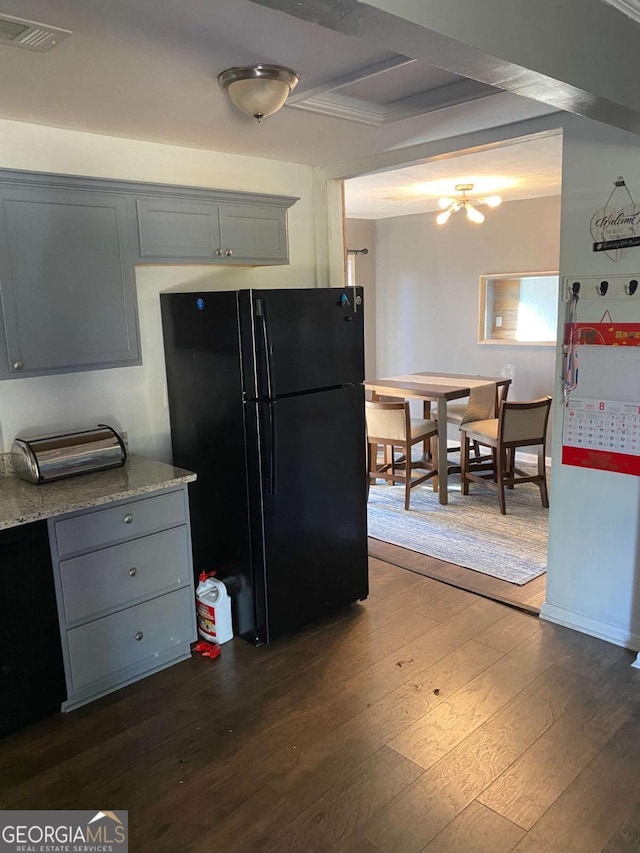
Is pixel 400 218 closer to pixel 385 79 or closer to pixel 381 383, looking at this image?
pixel 381 383

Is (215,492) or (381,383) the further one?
(381,383)

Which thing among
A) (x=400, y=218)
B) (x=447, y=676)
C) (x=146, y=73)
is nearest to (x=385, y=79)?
(x=146, y=73)

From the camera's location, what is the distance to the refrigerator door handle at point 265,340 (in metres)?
2.63

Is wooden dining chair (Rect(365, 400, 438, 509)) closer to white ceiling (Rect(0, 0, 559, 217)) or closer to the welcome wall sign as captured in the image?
white ceiling (Rect(0, 0, 559, 217))

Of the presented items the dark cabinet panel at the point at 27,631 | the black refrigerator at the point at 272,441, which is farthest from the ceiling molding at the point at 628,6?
the dark cabinet panel at the point at 27,631

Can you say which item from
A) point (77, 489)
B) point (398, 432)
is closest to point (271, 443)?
point (77, 489)

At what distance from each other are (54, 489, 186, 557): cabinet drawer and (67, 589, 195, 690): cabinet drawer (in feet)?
1.04

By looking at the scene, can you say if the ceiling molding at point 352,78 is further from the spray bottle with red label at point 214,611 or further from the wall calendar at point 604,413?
the spray bottle with red label at point 214,611

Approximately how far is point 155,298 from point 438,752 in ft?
7.56

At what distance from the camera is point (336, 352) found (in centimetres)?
296

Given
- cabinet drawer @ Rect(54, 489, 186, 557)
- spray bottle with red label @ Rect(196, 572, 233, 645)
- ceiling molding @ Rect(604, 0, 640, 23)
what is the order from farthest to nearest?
spray bottle with red label @ Rect(196, 572, 233, 645)
cabinet drawer @ Rect(54, 489, 186, 557)
ceiling molding @ Rect(604, 0, 640, 23)

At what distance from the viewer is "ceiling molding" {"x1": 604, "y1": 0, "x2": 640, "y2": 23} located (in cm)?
178

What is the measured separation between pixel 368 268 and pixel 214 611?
485 cm

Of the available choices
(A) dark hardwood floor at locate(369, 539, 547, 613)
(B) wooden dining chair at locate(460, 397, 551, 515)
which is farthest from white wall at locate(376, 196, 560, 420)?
(A) dark hardwood floor at locate(369, 539, 547, 613)
